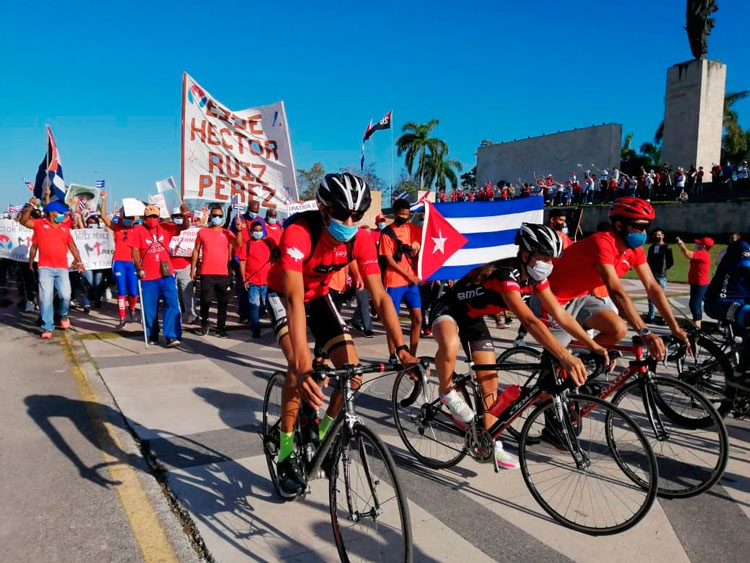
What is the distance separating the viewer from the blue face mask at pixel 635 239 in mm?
4473

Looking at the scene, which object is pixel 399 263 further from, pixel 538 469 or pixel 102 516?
pixel 102 516

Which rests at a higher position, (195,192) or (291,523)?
(195,192)

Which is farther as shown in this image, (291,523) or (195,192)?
(195,192)

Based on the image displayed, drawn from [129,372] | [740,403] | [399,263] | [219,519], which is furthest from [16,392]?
[740,403]

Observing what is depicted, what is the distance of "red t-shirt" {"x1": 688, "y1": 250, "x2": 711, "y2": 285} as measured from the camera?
32.8 ft

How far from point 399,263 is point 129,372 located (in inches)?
143

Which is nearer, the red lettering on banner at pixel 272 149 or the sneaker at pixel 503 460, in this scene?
the sneaker at pixel 503 460

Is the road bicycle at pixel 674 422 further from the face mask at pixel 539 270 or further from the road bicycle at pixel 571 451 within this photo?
the face mask at pixel 539 270

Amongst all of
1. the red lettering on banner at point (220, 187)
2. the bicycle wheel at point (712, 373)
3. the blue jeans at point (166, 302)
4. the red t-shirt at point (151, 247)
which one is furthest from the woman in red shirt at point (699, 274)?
the red t-shirt at point (151, 247)

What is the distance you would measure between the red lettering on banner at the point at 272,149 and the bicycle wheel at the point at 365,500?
7719 mm

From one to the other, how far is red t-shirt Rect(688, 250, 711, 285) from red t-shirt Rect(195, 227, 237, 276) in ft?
27.2

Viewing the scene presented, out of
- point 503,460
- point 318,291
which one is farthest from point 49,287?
point 503,460

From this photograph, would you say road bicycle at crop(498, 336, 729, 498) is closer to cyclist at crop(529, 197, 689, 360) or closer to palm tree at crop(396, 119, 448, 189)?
cyclist at crop(529, 197, 689, 360)

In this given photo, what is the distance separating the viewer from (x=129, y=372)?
263 inches
